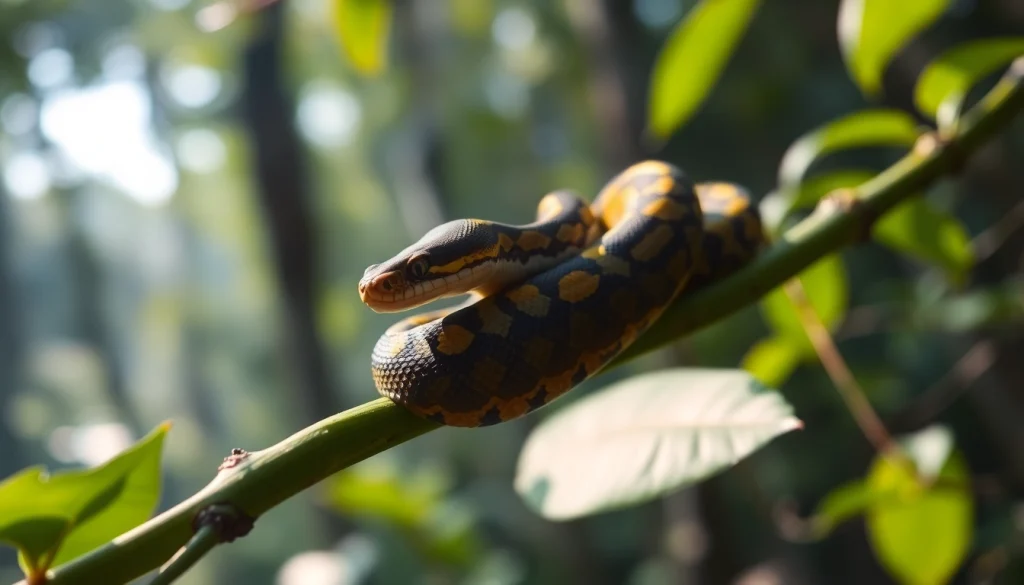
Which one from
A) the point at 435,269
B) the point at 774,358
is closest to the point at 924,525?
the point at 774,358

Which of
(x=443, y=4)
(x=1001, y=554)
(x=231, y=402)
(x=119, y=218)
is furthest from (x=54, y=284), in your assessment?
(x=1001, y=554)

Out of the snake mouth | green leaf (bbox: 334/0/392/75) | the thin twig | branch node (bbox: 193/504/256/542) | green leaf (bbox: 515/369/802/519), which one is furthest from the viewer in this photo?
the thin twig

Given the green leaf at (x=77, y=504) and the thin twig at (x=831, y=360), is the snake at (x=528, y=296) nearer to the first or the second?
the thin twig at (x=831, y=360)

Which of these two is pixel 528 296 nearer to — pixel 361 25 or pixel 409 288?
pixel 409 288

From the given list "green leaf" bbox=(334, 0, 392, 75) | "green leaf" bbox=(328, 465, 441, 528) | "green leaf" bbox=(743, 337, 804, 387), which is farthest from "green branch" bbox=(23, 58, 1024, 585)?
"green leaf" bbox=(328, 465, 441, 528)

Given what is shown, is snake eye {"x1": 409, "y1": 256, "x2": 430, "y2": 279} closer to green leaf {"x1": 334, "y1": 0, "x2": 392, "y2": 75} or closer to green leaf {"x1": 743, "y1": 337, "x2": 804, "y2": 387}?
green leaf {"x1": 334, "y1": 0, "x2": 392, "y2": 75}

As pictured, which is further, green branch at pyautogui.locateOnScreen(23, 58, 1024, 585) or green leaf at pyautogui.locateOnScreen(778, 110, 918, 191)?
green leaf at pyautogui.locateOnScreen(778, 110, 918, 191)

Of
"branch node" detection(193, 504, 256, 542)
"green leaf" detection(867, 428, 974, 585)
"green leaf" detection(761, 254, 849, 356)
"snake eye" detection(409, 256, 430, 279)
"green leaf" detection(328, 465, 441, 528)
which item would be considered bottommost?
"green leaf" detection(328, 465, 441, 528)
